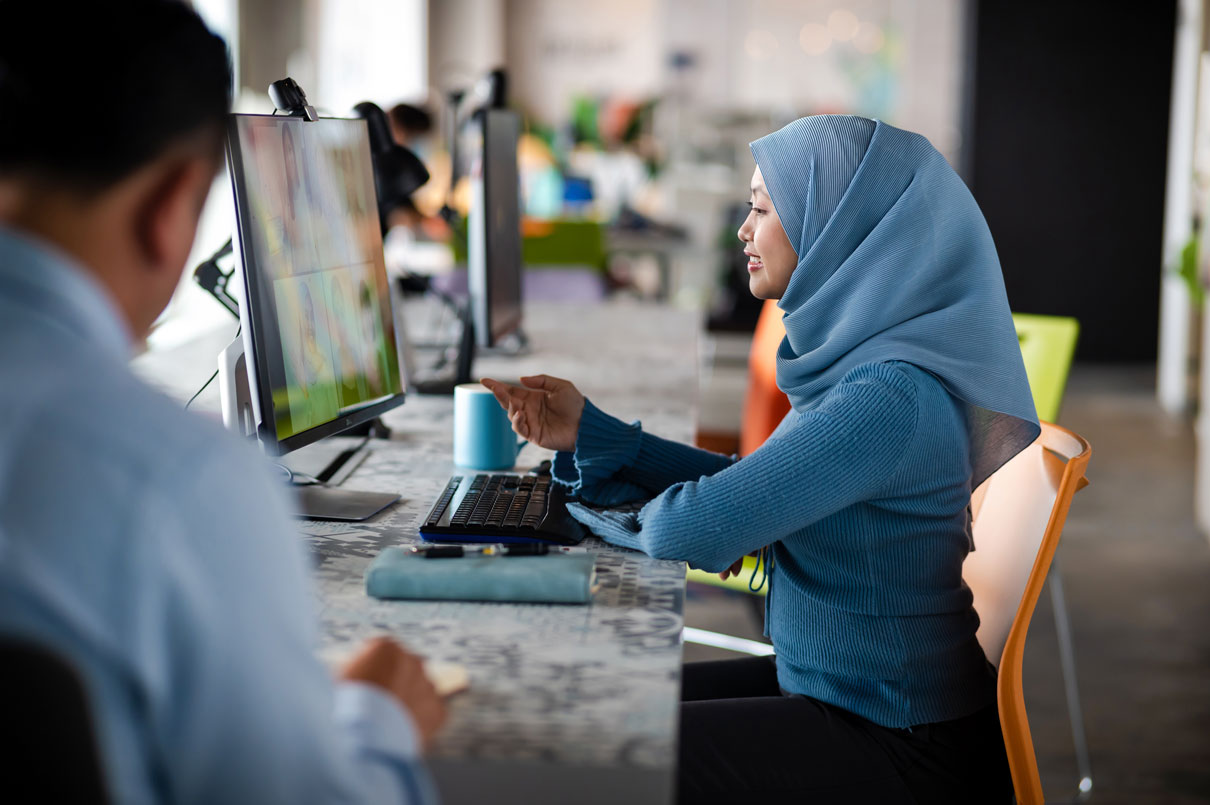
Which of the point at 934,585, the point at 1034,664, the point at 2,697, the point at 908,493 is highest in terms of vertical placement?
the point at 2,697

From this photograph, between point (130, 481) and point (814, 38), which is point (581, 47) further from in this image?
point (130, 481)

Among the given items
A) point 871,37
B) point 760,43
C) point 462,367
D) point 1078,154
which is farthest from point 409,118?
point 871,37

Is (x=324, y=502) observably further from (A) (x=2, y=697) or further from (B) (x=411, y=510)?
(A) (x=2, y=697)

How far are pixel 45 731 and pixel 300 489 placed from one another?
969mm

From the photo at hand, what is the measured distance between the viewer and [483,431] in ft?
5.49

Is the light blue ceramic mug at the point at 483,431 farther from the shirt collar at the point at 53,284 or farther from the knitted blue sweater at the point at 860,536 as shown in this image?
the shirt collar at the point at 53,284

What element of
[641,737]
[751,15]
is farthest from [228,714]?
[751,15]

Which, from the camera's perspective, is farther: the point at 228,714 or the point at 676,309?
the point at 676,309

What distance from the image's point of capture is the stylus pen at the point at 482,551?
1.16 metres

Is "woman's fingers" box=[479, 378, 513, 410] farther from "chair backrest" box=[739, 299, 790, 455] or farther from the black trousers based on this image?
"chair backrest" box=[739, 299, 790, 455]

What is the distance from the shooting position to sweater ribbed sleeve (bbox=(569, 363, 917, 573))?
3.97ft

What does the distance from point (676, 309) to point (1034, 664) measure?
4.78 feet

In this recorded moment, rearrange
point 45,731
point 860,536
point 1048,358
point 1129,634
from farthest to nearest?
1. point 1129,634
2. point 1048,358
3. point 860,536
4. point 45,731

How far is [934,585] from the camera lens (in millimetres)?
1320
